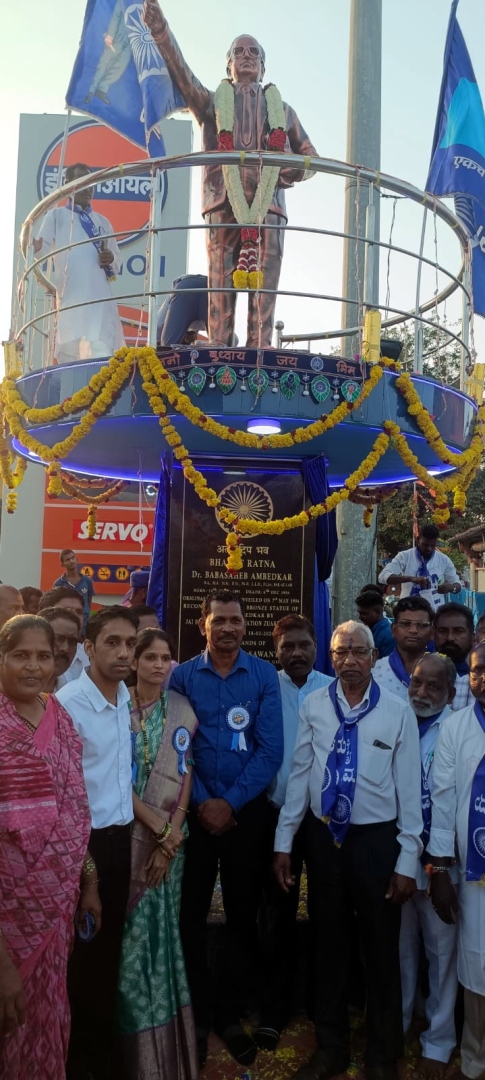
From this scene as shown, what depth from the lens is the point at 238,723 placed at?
4020 mm

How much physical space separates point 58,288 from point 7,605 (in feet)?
12.3

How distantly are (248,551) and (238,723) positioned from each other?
3706 millimetres

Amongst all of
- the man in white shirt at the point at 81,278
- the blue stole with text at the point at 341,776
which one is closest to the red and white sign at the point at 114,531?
the man in white shirt at the point at 81,278

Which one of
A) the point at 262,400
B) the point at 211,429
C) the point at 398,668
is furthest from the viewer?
the point at 262,400

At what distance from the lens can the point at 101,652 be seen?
350 centimetres

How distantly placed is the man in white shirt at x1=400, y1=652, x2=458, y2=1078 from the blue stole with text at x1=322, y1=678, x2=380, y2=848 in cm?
41

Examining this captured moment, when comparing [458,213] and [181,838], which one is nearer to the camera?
[181,838]

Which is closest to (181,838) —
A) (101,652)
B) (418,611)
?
(101,652)

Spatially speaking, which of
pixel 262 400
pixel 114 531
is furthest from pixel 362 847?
pixel 114 531

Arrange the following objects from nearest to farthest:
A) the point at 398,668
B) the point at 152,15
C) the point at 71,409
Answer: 1. the point at 398,668
2. the point at 71,409
3. the point at 152,15


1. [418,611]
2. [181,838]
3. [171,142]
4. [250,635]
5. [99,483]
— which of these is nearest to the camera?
[181,838]

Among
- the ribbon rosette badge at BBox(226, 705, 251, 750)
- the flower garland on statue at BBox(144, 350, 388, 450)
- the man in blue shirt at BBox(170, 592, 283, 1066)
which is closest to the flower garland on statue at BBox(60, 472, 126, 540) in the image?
the flower garland on statue at BBox(144, 350, 388, 450)

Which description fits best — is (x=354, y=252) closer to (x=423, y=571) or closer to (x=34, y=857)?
(x=423, y=571)

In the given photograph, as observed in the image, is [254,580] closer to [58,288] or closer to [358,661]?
[58,288]
